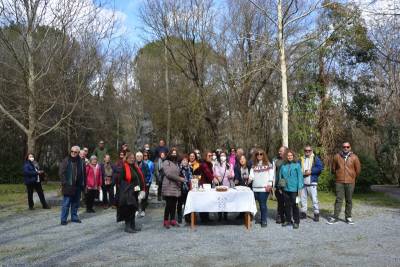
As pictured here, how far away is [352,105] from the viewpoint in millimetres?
23844

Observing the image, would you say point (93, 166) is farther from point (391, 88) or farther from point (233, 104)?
point (391, 88)

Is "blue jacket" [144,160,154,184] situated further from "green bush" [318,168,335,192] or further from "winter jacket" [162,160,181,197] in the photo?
"green bush" [318,168,335,192]

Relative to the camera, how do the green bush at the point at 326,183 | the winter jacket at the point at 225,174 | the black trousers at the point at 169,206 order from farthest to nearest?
the green bush at the point at 326,183 < the winter jacket at the point at 225,174 < the black trousers at the point at 169,206

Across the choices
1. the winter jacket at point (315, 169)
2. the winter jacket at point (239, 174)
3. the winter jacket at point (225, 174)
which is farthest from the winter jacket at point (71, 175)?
the winter jacket at point (315, 169)

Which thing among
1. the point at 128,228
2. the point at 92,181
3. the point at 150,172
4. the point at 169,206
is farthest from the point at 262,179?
the point at 92,181

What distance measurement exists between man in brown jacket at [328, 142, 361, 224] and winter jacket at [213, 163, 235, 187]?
95.4 inches

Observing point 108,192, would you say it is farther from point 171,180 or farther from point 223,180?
point 171,180

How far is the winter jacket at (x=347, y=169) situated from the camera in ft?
33.2

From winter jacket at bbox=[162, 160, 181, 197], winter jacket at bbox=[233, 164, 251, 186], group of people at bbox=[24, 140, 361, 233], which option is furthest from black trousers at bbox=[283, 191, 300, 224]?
winter jacket at bbox=[162, 160, 181, 197]

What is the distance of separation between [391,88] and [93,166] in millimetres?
23961

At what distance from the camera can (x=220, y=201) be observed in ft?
31.9

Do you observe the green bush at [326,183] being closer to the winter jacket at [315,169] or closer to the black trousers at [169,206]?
the winter jacket at [315,169]

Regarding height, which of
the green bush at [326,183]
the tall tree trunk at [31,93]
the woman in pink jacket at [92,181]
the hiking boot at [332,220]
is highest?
the tall tree trunk at [31,93]

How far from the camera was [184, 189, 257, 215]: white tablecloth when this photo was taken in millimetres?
9703
